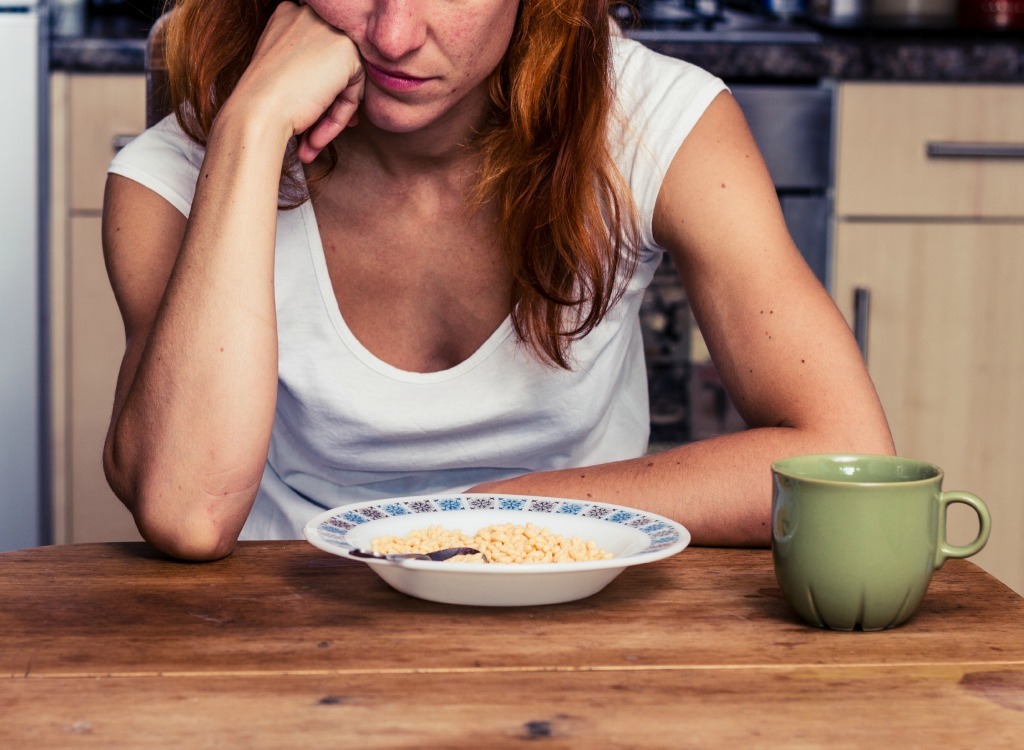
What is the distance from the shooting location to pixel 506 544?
30.2 inches

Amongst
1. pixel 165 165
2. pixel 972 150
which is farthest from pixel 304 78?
pixel 972 150

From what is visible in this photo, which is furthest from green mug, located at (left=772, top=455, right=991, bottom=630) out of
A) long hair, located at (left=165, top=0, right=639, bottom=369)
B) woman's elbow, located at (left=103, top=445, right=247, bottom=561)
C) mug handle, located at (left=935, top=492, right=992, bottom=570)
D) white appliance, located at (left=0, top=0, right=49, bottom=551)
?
white appliance, located at (left=0, top=0, right=49, bottom=551)

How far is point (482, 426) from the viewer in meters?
1.22

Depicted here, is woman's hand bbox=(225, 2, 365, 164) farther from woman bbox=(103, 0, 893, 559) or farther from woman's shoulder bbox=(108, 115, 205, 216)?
woman's shoulder bbox=(108, 115, 205, 216)

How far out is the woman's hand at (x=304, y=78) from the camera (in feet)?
3.34

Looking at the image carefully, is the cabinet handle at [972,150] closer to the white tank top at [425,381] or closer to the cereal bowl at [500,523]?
the white tank top at [425,381]

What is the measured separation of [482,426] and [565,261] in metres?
0.19

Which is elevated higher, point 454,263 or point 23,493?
point 454,263

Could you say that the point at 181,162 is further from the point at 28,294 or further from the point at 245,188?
the point at 28,294

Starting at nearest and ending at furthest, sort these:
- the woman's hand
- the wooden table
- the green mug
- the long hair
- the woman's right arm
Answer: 1. the wooden table
2. the green mug
3. the woman's right arm
4. the woman's hand
5. the long hair

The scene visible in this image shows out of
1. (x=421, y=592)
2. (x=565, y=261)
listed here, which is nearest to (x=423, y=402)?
(x=565, y=261)

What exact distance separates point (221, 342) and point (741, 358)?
1.38 feet

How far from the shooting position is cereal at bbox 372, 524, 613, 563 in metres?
0.75

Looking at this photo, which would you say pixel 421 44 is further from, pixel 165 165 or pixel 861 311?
pixel 861 311
